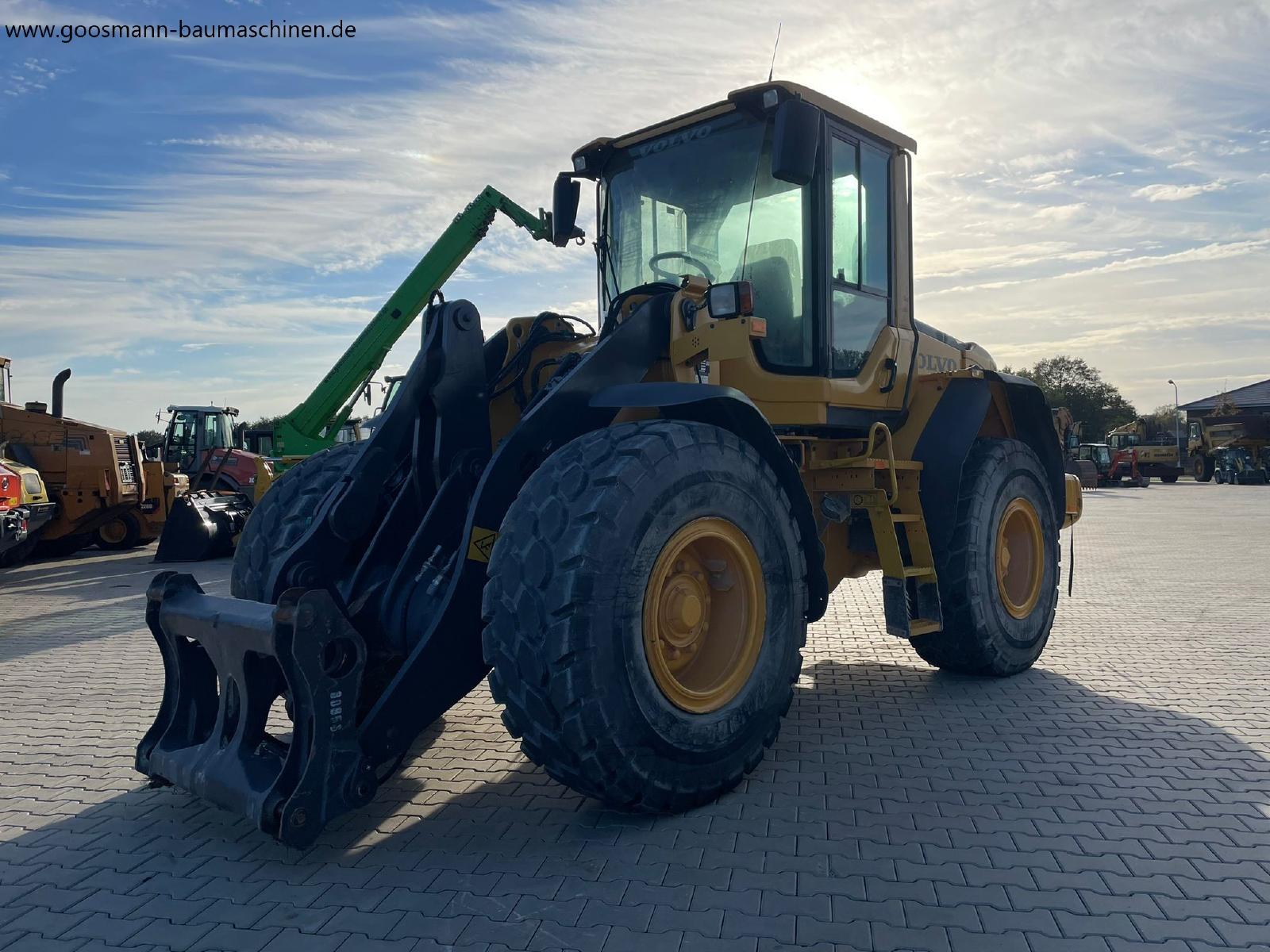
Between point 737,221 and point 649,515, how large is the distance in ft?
6.88

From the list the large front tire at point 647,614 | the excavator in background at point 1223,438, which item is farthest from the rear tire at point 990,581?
the excavator in background at point 1223,438

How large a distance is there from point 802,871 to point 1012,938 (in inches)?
26.2

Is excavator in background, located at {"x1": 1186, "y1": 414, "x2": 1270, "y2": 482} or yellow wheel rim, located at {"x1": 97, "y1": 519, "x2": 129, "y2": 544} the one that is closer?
yellow wheel rim, located at {"x1": 97, "y1": 519, "x2": 129, "y2": 544}

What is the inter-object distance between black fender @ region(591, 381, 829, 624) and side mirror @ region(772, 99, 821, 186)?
1.00 metres

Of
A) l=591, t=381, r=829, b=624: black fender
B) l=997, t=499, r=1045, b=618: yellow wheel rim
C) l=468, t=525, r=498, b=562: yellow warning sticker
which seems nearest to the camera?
l=468, t=525, r=498, b=562: yellow warning sticker

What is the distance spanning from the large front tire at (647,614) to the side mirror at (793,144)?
1228 mm

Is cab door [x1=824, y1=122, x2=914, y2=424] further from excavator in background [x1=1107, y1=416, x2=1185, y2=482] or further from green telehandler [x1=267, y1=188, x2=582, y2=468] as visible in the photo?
excavator in background [x1=1107, y1=416, x2=1185, y2=482]

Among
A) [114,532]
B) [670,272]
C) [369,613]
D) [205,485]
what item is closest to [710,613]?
[369,613]

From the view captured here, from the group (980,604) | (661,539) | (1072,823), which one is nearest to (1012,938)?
(1072,823)

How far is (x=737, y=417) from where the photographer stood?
402 centimetres

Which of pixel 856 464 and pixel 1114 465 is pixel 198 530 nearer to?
pixel 856 464

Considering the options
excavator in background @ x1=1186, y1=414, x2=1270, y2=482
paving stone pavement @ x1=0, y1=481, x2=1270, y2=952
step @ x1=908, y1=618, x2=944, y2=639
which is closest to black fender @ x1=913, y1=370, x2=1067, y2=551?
step @ x1=908, y1=618, x2=944, y2=639

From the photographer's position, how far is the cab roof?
4.63 meters

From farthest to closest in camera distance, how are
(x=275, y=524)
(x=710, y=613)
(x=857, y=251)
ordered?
(x=857, y=251) < (x=275, y=524) < (x=710, y=613)
